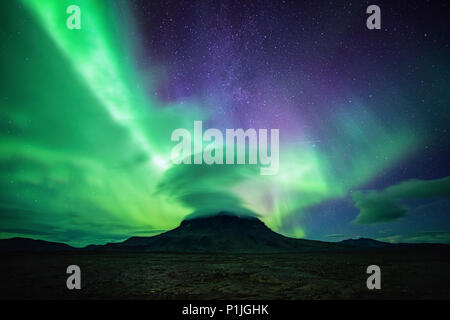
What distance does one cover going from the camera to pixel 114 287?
21016mm

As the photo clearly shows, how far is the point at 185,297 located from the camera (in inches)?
667
